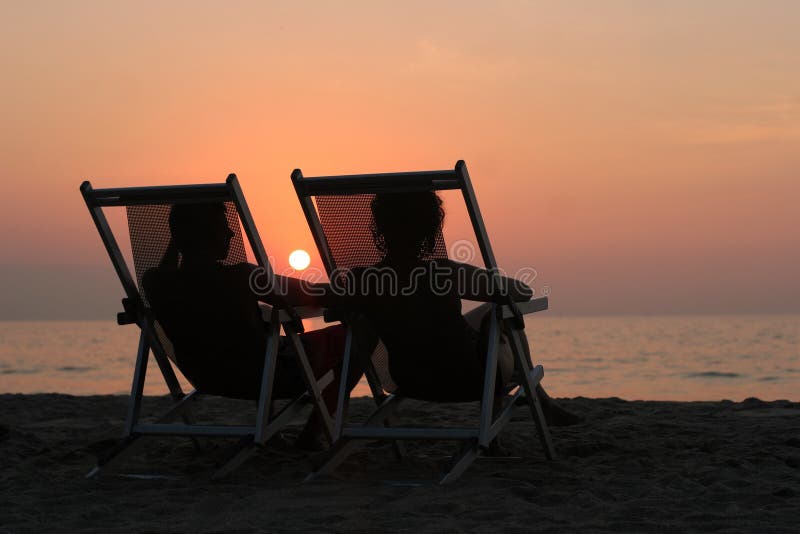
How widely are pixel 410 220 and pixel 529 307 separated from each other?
27.7 inches

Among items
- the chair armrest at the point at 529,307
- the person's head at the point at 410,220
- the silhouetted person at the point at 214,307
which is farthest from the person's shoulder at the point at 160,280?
the chair armrest at the point at 529,307

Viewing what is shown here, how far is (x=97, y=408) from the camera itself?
7.42 metres

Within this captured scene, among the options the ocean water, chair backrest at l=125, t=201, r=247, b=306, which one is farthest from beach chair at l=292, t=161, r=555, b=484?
the ocean water

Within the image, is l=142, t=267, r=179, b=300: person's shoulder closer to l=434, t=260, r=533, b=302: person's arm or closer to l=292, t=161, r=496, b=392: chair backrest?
l=292, t=161, r=496, b=392: chair backrest

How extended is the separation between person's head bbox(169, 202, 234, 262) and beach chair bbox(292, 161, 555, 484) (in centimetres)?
38

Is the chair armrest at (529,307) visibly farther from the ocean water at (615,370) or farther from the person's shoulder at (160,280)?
the ocean water at (615,370)

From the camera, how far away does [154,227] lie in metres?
4.52

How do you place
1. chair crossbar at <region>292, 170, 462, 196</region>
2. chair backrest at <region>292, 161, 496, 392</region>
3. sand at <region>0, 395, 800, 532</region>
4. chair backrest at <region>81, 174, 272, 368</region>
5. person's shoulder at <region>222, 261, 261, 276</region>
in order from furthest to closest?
1. person's shoulder at <region>222, 261, 261, 276</region>
2. chair backrest at <region>81, 174, 272, 368</region>
3. chair backrest at <region>292, 161, 496, 392</region>
4. chair crossbar at <region>292, 170, 462, 196</region>
5. sand at <region>0, 395, 800, 532</region>

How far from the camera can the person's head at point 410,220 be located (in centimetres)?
425

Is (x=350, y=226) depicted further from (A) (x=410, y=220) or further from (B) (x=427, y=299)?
(B) (x=427, y=299)

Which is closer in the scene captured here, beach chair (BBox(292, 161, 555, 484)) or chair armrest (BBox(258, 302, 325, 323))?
beach chair (BBox(292, 161, 555, 484))

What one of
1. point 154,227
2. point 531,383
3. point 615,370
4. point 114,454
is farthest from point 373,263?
point 615,370

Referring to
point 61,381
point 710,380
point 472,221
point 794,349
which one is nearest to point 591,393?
point 710,380

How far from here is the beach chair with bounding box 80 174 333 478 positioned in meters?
4.34
